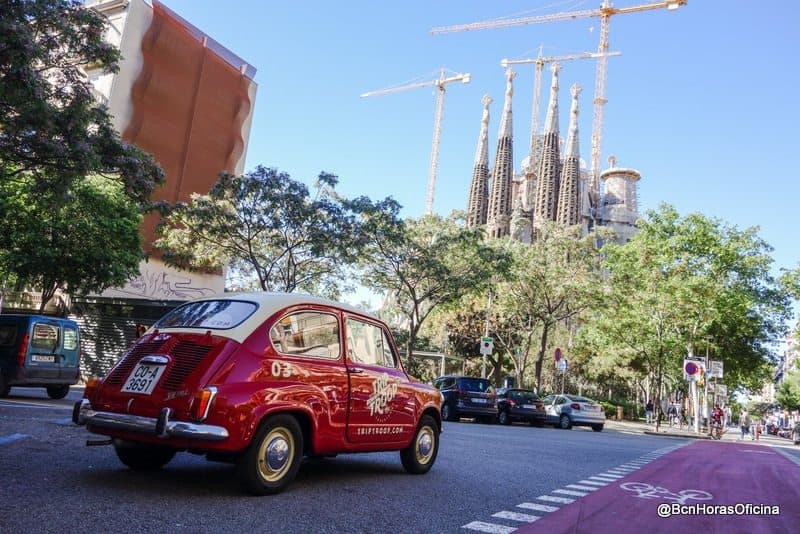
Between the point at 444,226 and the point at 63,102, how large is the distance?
18.8 meters

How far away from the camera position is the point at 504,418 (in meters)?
22.9

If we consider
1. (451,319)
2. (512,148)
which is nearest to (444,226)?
(451,319)

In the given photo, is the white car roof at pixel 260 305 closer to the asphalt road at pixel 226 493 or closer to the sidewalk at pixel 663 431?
the asphalt road at pixel 226 493

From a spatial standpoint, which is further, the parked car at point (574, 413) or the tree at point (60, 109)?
the parked car at point (574, 413)

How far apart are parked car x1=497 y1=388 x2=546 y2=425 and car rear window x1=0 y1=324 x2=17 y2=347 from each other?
15299 millimetres

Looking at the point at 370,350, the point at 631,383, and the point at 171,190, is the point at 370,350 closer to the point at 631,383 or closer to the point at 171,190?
the point at 171,190

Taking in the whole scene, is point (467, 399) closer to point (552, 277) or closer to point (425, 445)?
point (552, 277)

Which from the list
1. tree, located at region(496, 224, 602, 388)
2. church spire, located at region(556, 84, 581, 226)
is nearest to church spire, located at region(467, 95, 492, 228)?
church spire, located at region(556, 84, 581, 226)

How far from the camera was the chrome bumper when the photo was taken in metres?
4.57

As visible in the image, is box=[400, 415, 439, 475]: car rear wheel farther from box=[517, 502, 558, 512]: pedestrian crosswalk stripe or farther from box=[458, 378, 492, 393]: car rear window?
box=[458, 378, 492, 393]: car rear window

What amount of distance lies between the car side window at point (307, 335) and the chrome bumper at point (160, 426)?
0.95 m

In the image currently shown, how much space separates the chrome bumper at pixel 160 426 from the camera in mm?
4566

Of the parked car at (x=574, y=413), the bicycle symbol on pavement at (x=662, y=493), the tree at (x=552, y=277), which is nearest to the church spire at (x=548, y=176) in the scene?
the tree at (x=552, y=277)

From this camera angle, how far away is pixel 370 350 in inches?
256
